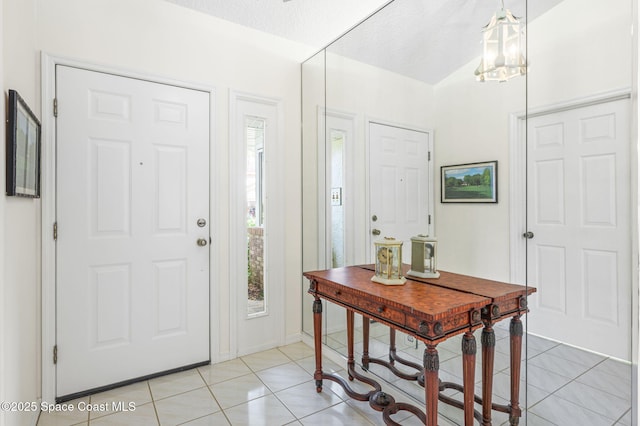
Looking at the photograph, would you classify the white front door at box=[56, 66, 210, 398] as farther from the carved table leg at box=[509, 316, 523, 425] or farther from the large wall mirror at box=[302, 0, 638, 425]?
the carved table leg at box=[509, 316, 523, 425]

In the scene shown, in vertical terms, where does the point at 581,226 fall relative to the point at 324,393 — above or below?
above

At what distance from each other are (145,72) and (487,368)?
8.69 feet

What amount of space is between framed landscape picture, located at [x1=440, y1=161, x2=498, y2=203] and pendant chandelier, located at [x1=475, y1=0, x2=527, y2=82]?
41cm

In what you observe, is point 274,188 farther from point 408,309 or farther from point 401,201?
point 408,309

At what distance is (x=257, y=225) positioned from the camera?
9.23 ft

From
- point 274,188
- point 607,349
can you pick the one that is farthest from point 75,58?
point 607,349

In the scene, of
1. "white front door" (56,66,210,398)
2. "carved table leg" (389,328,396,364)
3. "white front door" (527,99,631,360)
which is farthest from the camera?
"carved table leg" (389,328,396,364)

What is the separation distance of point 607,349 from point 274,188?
2.26 meters

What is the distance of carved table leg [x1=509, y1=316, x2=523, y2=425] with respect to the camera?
150 cm

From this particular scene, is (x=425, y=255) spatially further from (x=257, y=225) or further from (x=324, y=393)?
(x=257, y=225)

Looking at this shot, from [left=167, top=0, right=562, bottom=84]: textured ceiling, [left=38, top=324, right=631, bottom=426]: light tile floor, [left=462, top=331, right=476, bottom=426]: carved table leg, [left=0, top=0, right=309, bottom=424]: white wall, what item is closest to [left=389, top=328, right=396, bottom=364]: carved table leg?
[left=38, top=324, right=631, bottom=426]: light tile floor

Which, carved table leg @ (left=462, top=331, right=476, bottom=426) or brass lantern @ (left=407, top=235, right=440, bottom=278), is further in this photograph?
brass lantern @ (left=407, top=235, right=440, bottom=278)

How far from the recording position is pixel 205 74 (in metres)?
2.51

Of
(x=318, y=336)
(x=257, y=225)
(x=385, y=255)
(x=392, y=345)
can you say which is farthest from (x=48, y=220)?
(x=392, y=345)
